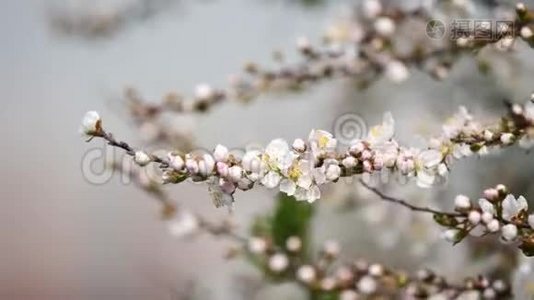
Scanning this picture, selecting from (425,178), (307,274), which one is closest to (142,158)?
(425,178)

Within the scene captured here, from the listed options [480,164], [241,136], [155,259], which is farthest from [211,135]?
[480,164]

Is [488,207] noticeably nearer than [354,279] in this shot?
Yes

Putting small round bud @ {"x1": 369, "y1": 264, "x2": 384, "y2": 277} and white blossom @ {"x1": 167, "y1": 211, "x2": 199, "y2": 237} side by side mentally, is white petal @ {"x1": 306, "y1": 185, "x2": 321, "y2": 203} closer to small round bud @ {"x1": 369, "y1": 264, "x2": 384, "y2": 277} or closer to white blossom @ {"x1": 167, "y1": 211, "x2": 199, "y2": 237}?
small round bud @ {"x1": 369, "y1": 264, "x2": 384, "y2": 277}

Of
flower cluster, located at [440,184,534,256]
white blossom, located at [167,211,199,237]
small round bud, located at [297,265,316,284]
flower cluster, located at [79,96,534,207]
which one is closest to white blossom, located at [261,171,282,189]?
flower cluster, located at [79,96,534,207]

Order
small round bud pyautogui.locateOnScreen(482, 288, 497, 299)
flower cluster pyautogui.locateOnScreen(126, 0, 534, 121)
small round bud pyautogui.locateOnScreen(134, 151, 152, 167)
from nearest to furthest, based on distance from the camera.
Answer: small round bud pyautogui.locateOnScreen(134, 151, 152, 167)
small round bud pyautogui.locateOnScreen(482, 288, 497, 299)
flower cluster pyautogui.locateOnScreen(126, 0, 534, 121)

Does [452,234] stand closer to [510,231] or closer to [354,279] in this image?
[510,231]

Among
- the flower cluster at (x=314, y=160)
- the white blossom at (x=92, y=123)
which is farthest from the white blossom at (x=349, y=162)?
the white blossom at (x=92, y=123)
